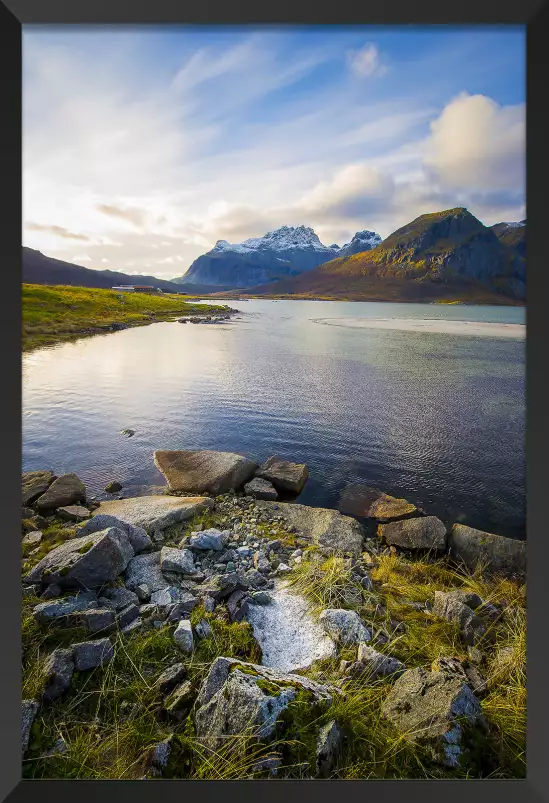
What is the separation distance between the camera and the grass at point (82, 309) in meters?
3.36

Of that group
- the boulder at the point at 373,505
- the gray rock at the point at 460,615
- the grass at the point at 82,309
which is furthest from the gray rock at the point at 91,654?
the grass at the point at 82,309

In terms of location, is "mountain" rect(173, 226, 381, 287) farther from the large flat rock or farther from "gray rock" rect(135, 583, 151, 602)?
"gray rock" rect(135, 583, 151, 602)

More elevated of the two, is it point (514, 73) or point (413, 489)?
point (514, 73)

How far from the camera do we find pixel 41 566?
190cm

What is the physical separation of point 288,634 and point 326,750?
18.7 inches

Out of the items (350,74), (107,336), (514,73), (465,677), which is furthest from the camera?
(107,336)

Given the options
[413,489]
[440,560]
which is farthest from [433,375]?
[440,560]

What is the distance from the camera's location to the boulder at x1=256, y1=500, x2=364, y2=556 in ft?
8.27

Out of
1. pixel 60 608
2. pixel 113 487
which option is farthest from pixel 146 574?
pixel 113 487
